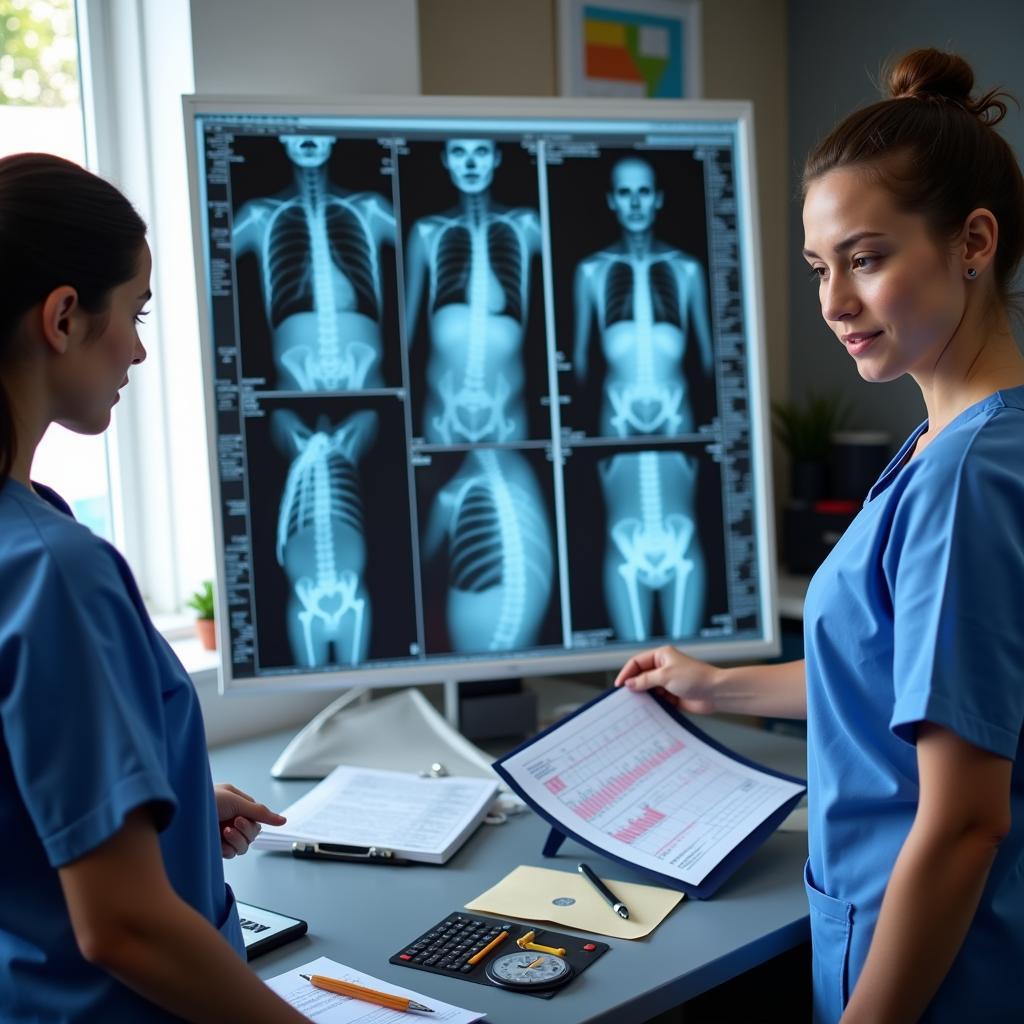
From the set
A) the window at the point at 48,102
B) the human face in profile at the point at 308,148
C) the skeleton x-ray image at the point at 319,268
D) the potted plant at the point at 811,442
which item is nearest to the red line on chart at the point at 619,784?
the skeleton x-ray image at the point at 319,268

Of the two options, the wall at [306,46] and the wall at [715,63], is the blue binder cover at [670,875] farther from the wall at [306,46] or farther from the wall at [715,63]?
the wall at [715,63]

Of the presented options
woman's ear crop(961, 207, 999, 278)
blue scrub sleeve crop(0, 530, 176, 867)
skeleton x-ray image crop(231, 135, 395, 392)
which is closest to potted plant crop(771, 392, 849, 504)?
skeleton x-ray image crop(231, 135, 395, 392)

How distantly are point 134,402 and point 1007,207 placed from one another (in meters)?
1.58

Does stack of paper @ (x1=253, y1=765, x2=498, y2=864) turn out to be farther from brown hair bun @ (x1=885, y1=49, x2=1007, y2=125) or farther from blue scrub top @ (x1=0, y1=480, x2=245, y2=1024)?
brown hair bun @ (x1=885, y1=49, x2=1007, y2=125)

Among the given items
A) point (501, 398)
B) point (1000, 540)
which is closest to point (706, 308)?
point (501, 398)

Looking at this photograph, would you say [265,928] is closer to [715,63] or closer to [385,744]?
[385,744]

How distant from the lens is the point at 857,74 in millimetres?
2662

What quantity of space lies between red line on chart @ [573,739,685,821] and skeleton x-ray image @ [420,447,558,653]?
0.36 meters

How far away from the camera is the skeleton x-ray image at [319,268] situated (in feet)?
5.68

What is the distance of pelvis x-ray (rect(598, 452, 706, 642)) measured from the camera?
1879 millimetres

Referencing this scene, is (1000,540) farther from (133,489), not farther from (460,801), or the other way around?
(133,489)

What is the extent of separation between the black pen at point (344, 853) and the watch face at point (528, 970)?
28cm

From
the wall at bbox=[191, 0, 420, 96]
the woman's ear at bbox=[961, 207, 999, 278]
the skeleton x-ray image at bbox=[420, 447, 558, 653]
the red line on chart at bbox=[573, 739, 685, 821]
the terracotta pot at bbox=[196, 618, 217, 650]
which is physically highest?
the wall at bbox=[191, 0, 420, 96]

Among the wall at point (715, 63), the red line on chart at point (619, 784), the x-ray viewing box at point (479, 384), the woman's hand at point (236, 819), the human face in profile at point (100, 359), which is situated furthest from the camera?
→ the wall at point (715, 63)
